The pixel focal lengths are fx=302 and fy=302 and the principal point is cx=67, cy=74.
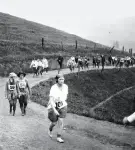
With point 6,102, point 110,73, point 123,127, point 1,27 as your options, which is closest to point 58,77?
point 123,127

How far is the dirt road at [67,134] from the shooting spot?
798 centimetres

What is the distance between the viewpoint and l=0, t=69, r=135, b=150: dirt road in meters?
7.98

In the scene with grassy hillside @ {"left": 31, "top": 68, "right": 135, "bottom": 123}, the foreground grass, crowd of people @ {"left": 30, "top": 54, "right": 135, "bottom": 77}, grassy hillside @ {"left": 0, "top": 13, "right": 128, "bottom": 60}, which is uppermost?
grassy hillside @ {"left": 0, "top": 13, "right": 128, "bottom": 60}

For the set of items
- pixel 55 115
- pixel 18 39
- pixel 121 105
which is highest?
pixel 18 39

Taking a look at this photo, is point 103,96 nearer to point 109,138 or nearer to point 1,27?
point 109,138

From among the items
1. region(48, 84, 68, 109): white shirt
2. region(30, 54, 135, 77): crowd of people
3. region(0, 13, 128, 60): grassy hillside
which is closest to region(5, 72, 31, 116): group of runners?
region(48, 84, 68, 109): white shirt

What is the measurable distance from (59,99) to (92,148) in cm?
156

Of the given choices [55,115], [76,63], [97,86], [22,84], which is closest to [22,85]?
[22,84]

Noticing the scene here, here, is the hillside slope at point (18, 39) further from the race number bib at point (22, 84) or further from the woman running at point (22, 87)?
the race number bib at point (22, 84)

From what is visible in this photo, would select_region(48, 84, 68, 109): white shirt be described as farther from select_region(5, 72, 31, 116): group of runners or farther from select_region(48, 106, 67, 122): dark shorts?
select_region(5, 72, 31, 116): group of runners

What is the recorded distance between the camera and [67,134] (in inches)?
362

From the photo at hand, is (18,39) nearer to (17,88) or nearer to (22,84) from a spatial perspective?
(17,88)

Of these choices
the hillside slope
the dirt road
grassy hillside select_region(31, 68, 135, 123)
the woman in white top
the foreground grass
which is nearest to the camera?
the woman in white top

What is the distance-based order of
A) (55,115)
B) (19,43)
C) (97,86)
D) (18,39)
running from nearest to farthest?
1. (55,115)
2. (97,86)
3. (19,43)
4. (18,39)
